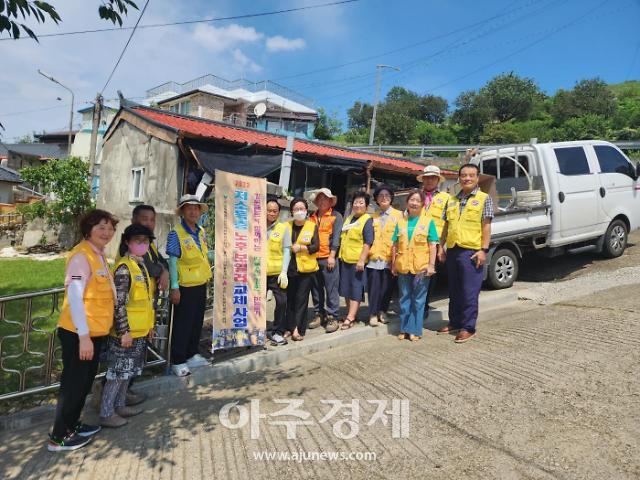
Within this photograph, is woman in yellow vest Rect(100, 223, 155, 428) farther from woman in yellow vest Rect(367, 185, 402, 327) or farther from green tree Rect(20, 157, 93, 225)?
green tree Rect(20, 157, 93, 225)

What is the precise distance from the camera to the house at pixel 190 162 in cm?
915

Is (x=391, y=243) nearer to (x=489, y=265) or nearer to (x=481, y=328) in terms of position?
(x=481, y=328)

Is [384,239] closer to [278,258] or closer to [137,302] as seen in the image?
[278,258]

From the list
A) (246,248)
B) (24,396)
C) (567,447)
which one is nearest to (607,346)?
(567,447)

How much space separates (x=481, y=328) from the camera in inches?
191

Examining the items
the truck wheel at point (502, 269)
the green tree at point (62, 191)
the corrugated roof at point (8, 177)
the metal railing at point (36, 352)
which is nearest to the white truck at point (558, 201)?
the truck wheel at point (502, 269)

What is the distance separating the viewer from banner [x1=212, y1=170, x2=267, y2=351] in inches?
167

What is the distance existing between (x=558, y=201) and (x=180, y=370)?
6.24 m

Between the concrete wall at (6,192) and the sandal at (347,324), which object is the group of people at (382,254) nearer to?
the sandal at (347,324)

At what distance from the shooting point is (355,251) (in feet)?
16.0

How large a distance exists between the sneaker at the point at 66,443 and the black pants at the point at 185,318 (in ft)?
3.64

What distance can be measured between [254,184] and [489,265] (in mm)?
3937

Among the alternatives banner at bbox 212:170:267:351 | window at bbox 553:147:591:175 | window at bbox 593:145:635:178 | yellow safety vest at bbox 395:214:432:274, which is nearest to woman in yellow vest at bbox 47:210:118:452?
banner at bbox 212:170:267:351

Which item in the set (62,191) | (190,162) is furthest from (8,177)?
(190,162)
